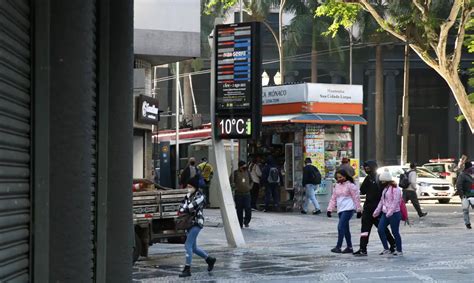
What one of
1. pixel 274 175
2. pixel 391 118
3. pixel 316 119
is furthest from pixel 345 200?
pixel 391 118

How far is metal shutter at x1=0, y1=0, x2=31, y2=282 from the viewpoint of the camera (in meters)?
3.90

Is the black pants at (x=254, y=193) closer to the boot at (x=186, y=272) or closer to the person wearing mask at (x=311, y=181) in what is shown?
the person wearing mask at (x=311, y=181)

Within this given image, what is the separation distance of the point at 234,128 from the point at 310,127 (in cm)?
1128

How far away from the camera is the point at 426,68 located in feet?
213

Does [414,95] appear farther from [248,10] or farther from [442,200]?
[442,200]

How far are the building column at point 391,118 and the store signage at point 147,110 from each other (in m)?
40.6

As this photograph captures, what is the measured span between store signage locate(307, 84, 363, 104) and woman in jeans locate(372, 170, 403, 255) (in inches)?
506

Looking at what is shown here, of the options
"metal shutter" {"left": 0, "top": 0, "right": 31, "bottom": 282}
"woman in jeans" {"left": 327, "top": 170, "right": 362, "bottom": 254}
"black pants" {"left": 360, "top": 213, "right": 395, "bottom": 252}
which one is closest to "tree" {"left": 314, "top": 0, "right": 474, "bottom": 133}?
"woman in jeans" {"left": 327, "top": 170, "right": 362, "bottom": 254}

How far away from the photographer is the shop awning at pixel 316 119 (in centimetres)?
2823

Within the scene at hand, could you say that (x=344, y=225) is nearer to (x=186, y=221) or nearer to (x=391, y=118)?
(x=186, y=221)

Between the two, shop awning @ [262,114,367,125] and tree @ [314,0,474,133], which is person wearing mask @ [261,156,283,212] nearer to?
shop awning @ [262,114,367,125]

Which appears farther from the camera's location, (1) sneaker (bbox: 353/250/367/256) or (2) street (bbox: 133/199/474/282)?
(1) sneaker (bbox: 353/250/367/256)

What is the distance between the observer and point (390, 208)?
51.9ft

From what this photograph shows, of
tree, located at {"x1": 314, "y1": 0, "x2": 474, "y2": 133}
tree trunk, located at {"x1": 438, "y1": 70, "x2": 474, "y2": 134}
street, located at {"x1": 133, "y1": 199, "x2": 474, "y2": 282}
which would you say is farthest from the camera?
tree trunk, located at {"x1": 438, "y1": 70, "x2": 474, "y2": 134}
